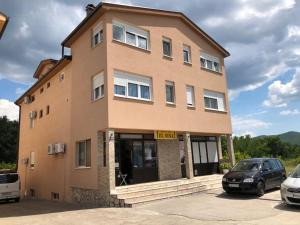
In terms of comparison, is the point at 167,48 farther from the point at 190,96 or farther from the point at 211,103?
the point at 211,103

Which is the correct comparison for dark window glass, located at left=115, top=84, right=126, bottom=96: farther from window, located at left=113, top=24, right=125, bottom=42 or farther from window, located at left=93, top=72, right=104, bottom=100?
window, located at left=113, top=24, right=125, bottom=42

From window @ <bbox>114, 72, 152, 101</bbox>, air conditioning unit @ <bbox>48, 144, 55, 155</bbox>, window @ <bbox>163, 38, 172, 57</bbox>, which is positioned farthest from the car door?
air conditioning unit @ <bbox>48, 144, 55, 155</bbox>

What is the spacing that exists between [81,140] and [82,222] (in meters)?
7.30

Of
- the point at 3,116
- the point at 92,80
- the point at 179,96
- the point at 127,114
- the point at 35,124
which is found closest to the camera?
the point at 127,114

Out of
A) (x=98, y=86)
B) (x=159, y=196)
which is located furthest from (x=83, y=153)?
(x=159, y=196)

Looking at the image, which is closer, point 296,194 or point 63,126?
point 296,194

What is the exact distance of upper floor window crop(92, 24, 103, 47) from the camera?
16234mm

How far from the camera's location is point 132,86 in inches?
631

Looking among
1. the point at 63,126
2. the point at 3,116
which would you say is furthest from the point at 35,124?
the point at 3,116

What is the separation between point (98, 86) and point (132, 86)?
5.75ft

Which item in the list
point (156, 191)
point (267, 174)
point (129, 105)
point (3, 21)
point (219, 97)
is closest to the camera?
point (3, 21)

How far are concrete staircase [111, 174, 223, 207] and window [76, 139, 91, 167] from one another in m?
2.98

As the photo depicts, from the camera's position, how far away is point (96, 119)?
50.8ft

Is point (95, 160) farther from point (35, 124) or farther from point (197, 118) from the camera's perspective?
point (35, 124)
